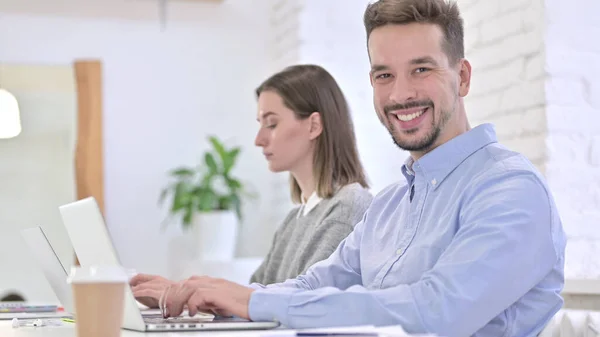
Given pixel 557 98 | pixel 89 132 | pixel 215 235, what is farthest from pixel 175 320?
pixel 89 132

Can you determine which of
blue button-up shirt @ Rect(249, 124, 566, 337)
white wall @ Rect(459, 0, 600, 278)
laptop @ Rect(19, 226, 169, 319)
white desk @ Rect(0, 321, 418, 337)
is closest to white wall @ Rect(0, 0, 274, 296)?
white wall @ Rect(459, 0, 600, 278)

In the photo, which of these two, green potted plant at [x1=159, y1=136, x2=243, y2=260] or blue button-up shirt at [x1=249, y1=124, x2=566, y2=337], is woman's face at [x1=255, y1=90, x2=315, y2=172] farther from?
green potted plant at [x1=159, y1=136, x2=243, y2=260]

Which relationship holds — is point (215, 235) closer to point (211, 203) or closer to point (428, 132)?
point (211, 203)

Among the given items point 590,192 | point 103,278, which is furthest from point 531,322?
point 590,192

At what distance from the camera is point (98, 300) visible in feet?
3.40

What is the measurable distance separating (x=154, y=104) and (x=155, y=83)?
0.12 m

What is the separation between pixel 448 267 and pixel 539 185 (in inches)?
8.4

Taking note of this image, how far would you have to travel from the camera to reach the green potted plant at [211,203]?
4430 millimetres

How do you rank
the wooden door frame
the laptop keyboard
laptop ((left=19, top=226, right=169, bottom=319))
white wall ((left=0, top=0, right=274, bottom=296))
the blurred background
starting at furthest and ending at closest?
white wall ((left=0, top=0, right=274, bottom=296)) → the wooden door frame → the blurred background → laptop ((left=19, top=226, right=169, bottom=319)) → the laptop keyboard

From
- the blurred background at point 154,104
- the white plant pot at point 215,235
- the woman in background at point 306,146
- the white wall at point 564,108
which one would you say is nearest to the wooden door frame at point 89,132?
the blurred background at point 154,104

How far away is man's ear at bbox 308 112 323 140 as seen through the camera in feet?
8.05

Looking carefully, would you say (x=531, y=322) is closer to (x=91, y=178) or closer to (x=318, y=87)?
(x=318, y=87)

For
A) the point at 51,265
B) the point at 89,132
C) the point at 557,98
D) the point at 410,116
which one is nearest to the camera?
the point at 410,116

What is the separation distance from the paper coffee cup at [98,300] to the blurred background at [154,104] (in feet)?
10.1
